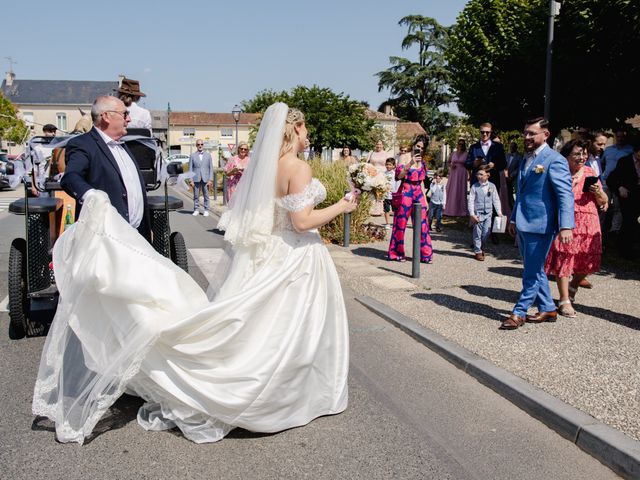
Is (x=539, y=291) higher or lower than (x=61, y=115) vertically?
lower

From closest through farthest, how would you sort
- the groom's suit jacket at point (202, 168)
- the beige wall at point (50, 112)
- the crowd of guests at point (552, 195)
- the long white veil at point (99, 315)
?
the long white veil at point (99, 315) → the crowd of guests at point (552, 195) → the groom's suit jacket at point (202, 168) → the beige wall at point (50, 112)

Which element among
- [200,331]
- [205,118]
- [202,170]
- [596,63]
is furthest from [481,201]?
[205,118]

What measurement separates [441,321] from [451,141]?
1848 inches

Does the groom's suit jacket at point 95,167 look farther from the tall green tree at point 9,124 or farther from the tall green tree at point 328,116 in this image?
the tall green tree at point 9,124

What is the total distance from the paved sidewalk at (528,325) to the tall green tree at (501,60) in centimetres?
672

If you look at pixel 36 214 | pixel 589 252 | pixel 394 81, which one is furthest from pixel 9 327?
pixel 394 81

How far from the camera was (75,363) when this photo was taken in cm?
394

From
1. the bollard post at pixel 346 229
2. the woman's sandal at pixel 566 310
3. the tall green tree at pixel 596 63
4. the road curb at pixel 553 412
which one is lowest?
the road curb at pixel 553 412

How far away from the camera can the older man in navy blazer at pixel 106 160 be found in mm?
4969

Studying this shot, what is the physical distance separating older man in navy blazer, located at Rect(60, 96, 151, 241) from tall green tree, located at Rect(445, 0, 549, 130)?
12.7 meters

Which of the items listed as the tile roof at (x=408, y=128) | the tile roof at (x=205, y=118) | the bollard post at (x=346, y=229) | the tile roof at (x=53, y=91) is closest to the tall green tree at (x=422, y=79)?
the tile roof at (x=408, y=128)

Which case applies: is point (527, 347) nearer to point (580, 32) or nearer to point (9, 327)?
point (9, 327)

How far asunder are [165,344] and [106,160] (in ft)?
6.43

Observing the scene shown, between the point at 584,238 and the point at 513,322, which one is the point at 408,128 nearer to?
the point at 584,238
